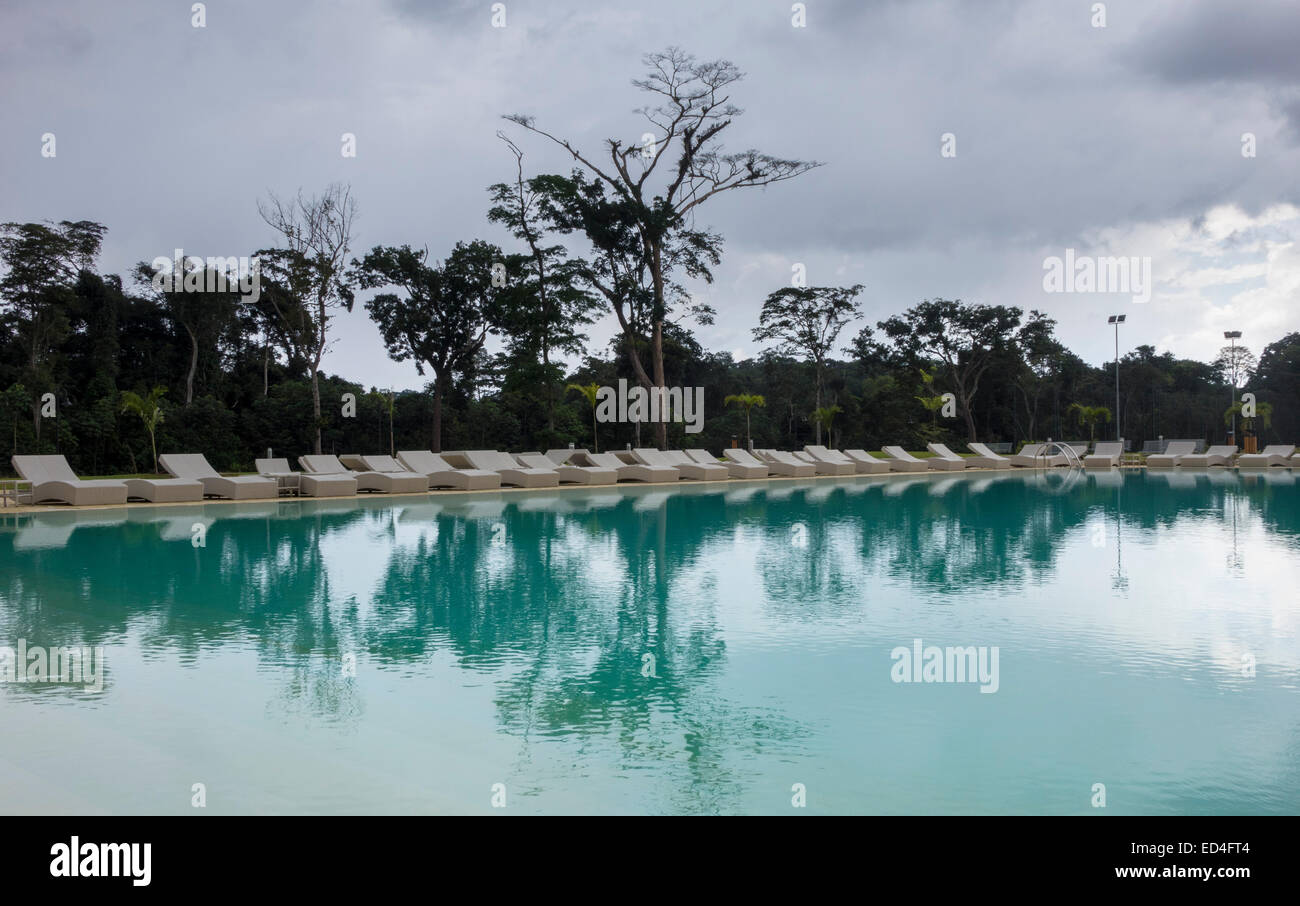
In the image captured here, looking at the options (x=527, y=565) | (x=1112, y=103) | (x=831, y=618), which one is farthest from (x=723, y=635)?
(x=1112, y=103)

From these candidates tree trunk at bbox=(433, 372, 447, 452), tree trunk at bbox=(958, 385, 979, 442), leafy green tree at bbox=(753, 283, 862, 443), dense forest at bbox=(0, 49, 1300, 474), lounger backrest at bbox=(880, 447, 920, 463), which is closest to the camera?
dense forest at bbox=(0, 49, 1300, 474)

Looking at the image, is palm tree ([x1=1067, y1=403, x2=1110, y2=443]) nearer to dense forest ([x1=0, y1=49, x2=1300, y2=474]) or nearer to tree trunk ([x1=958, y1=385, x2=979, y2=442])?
tree trunk ([x1=958, y1=385, x2=979, y2=442])

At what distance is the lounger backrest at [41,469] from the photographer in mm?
15188

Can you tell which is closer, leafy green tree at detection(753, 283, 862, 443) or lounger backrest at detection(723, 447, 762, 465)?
lounger backrest at detection(723, 447, 762, 465)

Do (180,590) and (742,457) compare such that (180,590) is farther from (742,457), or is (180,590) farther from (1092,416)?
(1092,416)

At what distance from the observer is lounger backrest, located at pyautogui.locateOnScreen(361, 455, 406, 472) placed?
60.8ft

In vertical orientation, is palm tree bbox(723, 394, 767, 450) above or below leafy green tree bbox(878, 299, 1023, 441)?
below

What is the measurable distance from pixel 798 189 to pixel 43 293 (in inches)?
814

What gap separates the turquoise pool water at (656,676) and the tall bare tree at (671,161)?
668 inches

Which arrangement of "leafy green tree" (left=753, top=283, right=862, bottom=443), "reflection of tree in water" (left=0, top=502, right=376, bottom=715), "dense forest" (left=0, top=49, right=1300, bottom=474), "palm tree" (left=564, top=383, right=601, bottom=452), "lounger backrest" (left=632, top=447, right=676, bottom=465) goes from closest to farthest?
"reflection of tree in water" (left=0, top=502, right=376, bottom=715) → "lounger backrest" (left=632, top=447, right=676, bottom=465) → "dense forest" (left=0, top=49, right=1300, bottom=474) → "palm tree" (left=564, top=383, right=601, bottom=452) → "leafy green tree" (left=753, top=283, right=862, bottom=443)

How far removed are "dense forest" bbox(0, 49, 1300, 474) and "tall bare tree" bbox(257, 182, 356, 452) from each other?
5 centimetres

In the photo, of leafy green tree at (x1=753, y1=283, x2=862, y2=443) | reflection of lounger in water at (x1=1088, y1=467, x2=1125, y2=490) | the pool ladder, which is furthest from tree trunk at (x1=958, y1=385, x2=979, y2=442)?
reflection of lounger in water at (x1=1088, y1=467, x2=1125, y2=490)

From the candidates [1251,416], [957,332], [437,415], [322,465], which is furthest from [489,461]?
[1251,416]
